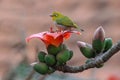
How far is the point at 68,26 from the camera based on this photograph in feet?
3.32

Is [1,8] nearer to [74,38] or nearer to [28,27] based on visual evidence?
[28,27]

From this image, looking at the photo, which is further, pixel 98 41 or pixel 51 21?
pixel 51 21

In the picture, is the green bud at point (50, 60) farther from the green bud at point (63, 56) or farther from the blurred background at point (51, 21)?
the blurred background at point (51, 21)

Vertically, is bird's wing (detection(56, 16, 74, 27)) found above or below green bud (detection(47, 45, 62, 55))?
above

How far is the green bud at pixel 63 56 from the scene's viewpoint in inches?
39.1

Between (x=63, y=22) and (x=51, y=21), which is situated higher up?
(x=51, y=21)

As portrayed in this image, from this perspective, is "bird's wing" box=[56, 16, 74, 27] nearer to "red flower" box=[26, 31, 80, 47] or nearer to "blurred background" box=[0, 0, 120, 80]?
"red flower" box=[26, 31, 80, 47]

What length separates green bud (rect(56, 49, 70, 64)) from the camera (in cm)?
99

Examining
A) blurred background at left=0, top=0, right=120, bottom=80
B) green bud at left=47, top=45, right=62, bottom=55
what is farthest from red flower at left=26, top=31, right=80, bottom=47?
blurred background at left=0, top=0, right=120, bottom=80

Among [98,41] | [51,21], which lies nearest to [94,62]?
[98,41]

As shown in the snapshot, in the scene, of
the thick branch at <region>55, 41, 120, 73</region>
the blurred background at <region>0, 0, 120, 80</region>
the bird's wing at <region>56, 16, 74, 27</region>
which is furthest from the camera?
the blurred background at <region>0, 0, 120, 80</region>

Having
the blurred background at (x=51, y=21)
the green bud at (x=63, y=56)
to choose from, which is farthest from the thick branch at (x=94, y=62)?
the blurred background at (x=51, y=21)

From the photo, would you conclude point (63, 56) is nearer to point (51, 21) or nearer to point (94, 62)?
point (94, 62)

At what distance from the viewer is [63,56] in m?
0.99
